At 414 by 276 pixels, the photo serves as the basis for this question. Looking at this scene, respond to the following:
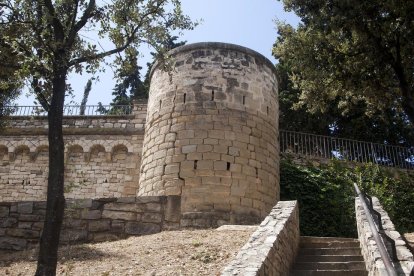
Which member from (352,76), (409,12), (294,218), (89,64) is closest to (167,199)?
(294,218)

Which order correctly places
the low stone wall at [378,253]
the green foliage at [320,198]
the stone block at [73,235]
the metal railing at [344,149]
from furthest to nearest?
the metal railing at [344,149], the green foliage at [320,198], the stone block at [73,235], the low stone wall at [378,253]

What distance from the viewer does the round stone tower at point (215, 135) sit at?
36.8 feet

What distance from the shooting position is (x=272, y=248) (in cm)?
632

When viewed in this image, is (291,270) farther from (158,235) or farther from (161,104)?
(161,104)

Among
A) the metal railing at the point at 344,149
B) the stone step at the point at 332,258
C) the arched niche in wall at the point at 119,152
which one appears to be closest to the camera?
the stone step at the point at 332,258

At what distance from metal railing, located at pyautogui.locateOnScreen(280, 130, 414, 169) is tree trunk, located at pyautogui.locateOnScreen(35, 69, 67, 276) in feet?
38.1

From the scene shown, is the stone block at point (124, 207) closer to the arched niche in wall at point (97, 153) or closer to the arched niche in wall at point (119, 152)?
the arched niche in wall at point (119, 152)

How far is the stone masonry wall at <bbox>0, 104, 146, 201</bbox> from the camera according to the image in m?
16.0

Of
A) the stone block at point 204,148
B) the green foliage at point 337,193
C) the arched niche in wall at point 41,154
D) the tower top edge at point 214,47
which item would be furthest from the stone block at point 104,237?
the arched niche in wall at point 41,154

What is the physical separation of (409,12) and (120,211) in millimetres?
7888

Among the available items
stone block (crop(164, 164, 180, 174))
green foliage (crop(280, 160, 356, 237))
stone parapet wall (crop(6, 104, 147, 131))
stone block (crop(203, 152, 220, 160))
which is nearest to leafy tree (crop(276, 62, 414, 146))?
green foliage (crop(280, 160, 356, 237))

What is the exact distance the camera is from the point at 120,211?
1027 cm

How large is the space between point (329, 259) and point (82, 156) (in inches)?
436

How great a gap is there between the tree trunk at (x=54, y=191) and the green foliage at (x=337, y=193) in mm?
8869
